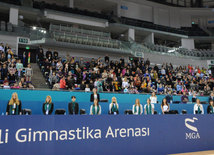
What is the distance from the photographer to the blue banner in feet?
11.2

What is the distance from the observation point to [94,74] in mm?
11398

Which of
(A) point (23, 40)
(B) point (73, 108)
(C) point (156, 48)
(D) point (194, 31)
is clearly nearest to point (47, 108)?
(B) point (73, 108)

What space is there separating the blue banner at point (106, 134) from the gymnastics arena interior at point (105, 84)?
17 millimetres

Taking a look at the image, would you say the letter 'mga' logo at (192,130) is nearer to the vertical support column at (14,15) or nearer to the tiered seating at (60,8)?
the vertical support column at (14,15)

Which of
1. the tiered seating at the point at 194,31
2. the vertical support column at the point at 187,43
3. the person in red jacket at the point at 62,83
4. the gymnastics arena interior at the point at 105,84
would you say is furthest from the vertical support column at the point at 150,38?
the person in red jacket at the point at 62,83

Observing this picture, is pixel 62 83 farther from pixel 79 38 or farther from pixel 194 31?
pixel 194 31

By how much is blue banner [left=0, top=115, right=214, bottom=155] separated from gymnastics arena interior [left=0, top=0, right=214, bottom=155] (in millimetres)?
17

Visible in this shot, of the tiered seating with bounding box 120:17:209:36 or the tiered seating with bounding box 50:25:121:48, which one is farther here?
the tiered seating with bounding box 120:17:209:36

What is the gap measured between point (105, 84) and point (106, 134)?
6.76 meters

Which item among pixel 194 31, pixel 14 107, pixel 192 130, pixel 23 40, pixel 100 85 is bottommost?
pixel 192 130

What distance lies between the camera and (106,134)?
13.3 feet

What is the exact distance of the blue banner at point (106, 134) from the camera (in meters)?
3.41

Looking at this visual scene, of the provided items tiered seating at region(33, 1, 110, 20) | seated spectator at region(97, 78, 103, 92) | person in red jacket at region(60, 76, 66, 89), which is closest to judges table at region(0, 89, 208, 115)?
seated spectator at region(97, 78, 103, 92)

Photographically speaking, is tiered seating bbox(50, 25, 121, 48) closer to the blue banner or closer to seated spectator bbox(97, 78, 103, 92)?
seated spectator bbox(97, 78, 103, 92)
